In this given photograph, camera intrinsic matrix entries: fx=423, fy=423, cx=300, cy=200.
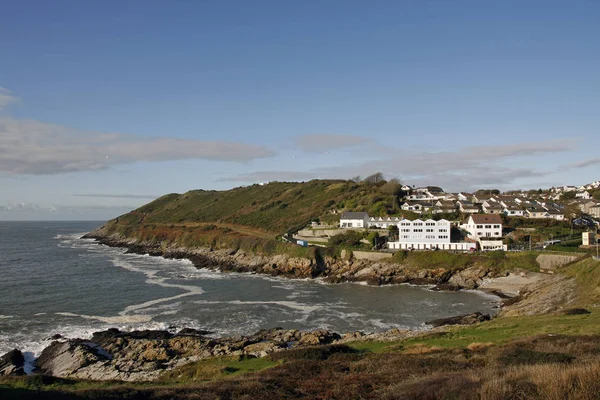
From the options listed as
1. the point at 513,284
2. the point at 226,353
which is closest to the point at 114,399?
the point at 226,353

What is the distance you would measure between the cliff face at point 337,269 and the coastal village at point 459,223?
6.70 m

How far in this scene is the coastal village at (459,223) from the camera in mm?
69312

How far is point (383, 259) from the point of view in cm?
6462

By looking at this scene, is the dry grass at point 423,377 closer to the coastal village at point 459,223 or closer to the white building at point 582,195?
the coastal village at point 459,223

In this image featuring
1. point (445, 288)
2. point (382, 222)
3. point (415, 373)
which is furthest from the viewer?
point (382, 222)

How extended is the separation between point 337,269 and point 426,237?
16.5 meters

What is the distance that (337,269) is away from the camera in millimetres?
66312

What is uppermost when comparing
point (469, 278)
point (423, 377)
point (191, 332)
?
point (423, 377)

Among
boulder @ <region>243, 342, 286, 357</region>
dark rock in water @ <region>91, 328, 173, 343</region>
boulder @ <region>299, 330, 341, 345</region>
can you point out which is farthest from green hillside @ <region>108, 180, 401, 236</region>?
boulder @ <region>243, 342, 286, 357</region>

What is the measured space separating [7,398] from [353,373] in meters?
11.0

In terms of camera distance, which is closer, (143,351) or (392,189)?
(143,351)

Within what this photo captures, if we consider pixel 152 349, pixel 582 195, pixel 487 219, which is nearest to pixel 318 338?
pixel 152 349

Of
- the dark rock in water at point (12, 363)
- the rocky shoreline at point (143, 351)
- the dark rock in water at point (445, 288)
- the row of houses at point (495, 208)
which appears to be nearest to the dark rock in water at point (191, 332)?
the rocky shoreline at point (143, 351)

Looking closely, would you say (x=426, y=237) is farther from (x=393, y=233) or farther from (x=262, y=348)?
(x=262, y=348)
